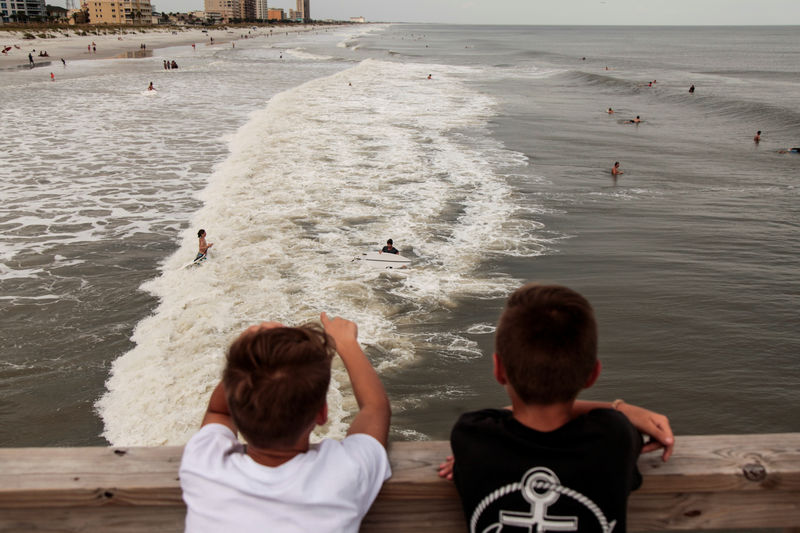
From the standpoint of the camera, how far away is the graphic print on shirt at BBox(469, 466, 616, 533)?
1565 mm

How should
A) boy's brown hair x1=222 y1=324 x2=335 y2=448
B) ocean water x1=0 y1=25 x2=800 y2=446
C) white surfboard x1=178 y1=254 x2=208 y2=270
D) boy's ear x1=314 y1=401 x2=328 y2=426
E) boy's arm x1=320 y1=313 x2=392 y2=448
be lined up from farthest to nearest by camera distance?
white surfboard x1=178 y1=254 x2=208 y2=270
ocean water x1=0 y1=25 x2=800 y2=446
boy's arm x1=320 y1=313 x2=392 y2=448
boy's ear x1=314 y1=401 x2=328 y2=426
boy's brown hair x1=222 y1=324 x2=335 y2=448

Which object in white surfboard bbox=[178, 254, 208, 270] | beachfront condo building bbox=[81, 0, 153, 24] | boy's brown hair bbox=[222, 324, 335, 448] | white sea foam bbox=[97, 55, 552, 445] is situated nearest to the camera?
boy's brown hair bbox=[222, 324, 335, 448]

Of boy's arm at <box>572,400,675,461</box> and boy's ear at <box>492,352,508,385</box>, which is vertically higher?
boy's ear at <box>492,352,508,385</box>

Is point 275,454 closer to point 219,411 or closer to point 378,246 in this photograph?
point 219,411

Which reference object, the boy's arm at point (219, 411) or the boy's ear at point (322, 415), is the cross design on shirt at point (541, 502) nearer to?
the boy's ear at point (322, 415)

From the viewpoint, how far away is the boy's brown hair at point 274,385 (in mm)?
A: 1530

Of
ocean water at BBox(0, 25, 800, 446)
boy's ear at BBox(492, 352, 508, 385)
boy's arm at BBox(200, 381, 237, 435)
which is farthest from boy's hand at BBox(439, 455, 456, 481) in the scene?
ocean water at BBox(0, 25, 800, 446)

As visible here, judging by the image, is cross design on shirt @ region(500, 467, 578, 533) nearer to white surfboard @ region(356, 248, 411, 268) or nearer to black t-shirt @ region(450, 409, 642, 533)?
black t-shirt @ region(450, 409, 642, 533)

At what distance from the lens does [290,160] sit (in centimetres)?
1847

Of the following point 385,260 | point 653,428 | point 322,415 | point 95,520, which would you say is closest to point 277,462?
point 322,415

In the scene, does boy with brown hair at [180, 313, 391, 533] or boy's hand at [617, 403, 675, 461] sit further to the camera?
boy's hand at [617, 403, 675, 461]

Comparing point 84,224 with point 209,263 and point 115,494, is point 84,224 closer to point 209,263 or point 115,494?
point 209,263

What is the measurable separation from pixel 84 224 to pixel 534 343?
13207 millimetres

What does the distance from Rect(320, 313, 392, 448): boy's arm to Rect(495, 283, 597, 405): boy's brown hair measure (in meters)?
0.44
